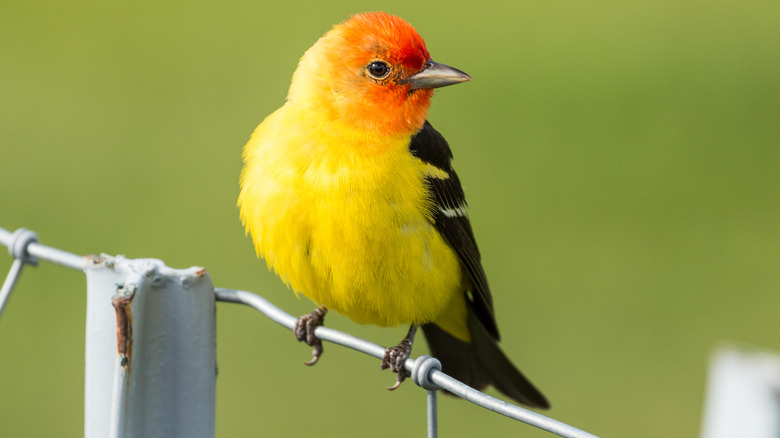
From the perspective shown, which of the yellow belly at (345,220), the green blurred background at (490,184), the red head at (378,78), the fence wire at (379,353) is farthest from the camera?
the green blurred background at (490,184)

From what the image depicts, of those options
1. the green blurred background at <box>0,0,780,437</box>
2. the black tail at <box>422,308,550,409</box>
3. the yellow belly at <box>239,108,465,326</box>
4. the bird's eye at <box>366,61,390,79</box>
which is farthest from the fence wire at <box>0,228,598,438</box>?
the green blurred background at <box>0,0,780,437</box>

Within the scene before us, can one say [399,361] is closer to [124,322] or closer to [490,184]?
[124,322]

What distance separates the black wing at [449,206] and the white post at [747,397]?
1.76m

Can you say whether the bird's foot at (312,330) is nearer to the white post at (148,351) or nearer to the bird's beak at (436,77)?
the bird's beak at (436,77)

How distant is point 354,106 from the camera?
10.5 feet

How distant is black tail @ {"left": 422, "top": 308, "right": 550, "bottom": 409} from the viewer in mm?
3672

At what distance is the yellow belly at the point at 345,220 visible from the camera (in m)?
2.92

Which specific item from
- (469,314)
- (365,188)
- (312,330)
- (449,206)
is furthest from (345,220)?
(469,314)

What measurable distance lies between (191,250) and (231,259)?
26 cm

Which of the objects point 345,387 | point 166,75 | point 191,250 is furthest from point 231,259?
point 166,75

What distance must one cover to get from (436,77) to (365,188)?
54 centimetres

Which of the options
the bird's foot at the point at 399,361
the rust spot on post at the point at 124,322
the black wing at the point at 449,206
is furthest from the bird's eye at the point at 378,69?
the rust spot on post at the point at 124,322

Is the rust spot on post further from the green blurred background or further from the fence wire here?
the green blurred background

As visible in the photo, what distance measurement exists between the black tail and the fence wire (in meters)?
1.49
